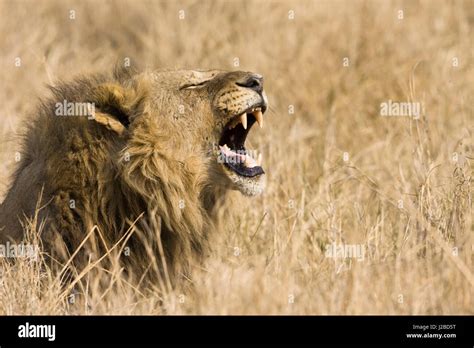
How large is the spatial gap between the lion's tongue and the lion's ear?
53cm

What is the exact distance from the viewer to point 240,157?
5648mm

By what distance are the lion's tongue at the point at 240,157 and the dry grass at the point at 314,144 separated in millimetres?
452

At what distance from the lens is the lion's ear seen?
213 inches

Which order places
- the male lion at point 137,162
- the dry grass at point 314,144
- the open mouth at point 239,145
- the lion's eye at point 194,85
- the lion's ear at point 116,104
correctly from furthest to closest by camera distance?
the lion's eye at point 194,85 → the open mouth at point 239,145 → the lion's ear at point 116,104 → the male lion at point 137,162 → the dry grass at point 314,144

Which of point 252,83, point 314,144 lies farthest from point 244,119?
point 314,144

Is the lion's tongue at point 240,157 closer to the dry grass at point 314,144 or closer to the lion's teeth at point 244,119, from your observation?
the lion's teeth at point 244,119

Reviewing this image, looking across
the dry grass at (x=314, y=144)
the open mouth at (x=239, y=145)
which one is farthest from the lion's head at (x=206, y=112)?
the dry grass at (x=314, y=144)

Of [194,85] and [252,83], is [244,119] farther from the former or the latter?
[194,85]

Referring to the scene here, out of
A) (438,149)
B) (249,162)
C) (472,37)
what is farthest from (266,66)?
(249,162)

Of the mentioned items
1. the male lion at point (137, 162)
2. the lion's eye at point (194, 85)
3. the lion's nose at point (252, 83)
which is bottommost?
the male lion at point (137, 162)

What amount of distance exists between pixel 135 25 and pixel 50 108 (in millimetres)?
6489

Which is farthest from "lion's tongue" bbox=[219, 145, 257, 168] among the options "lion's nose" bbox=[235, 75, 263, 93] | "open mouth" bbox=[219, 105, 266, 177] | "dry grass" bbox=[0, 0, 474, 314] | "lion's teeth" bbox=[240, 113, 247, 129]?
"dry grass" bbox=[0, 0, 474, 314]

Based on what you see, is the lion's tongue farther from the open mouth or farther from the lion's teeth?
the lion's teeth

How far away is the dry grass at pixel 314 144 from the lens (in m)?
4.97
